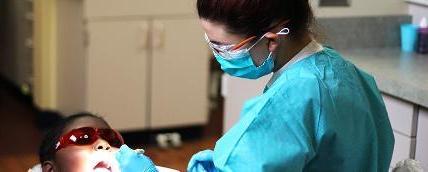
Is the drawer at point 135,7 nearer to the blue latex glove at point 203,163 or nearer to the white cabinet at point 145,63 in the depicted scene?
the white cabinet at point 145,63

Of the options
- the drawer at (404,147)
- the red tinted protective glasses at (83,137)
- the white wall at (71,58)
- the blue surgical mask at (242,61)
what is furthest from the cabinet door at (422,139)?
the white wall at (71,58)

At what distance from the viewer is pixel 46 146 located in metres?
1.75

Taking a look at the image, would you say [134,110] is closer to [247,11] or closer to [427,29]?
[427,29]

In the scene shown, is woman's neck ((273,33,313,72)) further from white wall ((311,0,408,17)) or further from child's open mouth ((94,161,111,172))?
white wall ((311,0,408,17))

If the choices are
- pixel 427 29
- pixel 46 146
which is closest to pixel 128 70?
pixel 427 29

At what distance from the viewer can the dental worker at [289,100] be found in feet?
4.06

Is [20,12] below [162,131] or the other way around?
the other way around

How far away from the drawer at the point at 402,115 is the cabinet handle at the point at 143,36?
1870 millimetres

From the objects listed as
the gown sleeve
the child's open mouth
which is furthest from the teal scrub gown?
the child's open mouth

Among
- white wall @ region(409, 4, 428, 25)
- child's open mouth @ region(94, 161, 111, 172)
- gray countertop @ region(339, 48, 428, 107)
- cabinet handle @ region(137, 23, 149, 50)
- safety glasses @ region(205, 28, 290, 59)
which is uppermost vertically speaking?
safety glasses @ region(205, 28, 290, 59)

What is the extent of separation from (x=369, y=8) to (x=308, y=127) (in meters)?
1.50

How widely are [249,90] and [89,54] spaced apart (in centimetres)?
143

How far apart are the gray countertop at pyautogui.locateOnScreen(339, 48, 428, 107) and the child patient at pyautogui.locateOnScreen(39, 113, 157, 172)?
0.85 m

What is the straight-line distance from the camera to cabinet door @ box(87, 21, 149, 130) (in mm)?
3715
